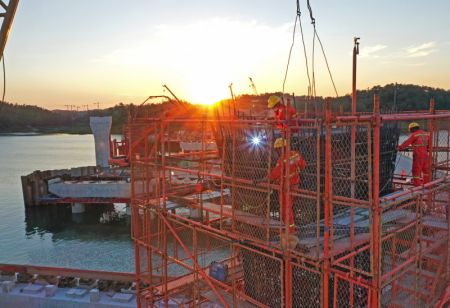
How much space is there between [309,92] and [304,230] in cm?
521

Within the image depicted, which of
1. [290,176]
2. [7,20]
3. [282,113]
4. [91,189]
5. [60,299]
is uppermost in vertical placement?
[7,20]

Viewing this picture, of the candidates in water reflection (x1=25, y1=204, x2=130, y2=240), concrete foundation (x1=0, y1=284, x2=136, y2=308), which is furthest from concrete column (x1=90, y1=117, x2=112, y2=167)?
concrete foundation (x1=0, y1=284, x2=136, y2=308)

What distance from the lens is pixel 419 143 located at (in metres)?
10.8

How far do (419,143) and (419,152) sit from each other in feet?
0.97

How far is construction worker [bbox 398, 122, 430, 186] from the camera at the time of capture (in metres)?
10.8

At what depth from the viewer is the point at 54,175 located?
44.0 m

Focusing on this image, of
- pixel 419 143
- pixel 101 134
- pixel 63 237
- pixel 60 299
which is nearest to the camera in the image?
pixel 419 143

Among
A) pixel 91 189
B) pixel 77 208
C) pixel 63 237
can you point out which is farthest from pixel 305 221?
pixel 77 208

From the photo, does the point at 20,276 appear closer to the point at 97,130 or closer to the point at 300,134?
the point at 300,134

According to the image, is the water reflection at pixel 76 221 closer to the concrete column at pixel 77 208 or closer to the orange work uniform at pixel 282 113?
the concrete column at pixel 77 208

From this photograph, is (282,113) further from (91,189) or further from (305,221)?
(91,189)

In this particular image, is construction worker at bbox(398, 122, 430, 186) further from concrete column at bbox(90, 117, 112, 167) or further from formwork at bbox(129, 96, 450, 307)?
concrete column at bbox(90, 117, 112, 167)

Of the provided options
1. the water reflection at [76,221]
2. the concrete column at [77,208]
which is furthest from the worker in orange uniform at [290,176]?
the concrete column at [77,208]

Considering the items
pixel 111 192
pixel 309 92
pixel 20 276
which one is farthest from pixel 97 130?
pixel 309 92
